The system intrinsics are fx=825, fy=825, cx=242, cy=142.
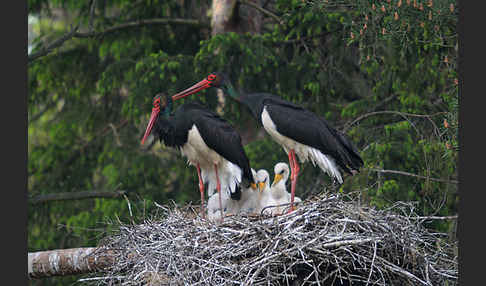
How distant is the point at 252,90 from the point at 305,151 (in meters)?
2.84

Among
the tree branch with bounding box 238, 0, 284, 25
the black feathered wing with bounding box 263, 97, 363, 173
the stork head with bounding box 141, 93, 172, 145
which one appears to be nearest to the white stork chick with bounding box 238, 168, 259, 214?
the black feathered wing with bounding box 263, 97, 363, 173

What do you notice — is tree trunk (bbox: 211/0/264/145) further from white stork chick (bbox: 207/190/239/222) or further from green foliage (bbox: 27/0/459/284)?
white stork chick (bbox: 207/190/239/222)

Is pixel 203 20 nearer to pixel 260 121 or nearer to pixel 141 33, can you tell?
pixel 141 33

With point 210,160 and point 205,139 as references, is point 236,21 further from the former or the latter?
point 205,139

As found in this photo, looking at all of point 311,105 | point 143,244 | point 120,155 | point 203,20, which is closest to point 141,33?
point 203,20

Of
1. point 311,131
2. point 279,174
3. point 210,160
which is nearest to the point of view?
point 311,131

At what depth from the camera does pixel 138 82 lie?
10.4 metres

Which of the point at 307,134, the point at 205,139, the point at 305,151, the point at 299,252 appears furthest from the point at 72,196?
the point at 299,252

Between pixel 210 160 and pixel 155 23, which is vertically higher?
pixel 155 23

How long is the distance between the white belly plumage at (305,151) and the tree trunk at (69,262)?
6.24ft

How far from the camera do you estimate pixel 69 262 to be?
7488mm

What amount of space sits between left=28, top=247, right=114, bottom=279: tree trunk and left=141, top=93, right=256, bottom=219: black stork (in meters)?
1.11

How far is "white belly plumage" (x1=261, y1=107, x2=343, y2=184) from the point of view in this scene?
766cm

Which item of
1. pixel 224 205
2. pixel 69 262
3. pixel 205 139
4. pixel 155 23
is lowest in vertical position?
pixel 69 262
